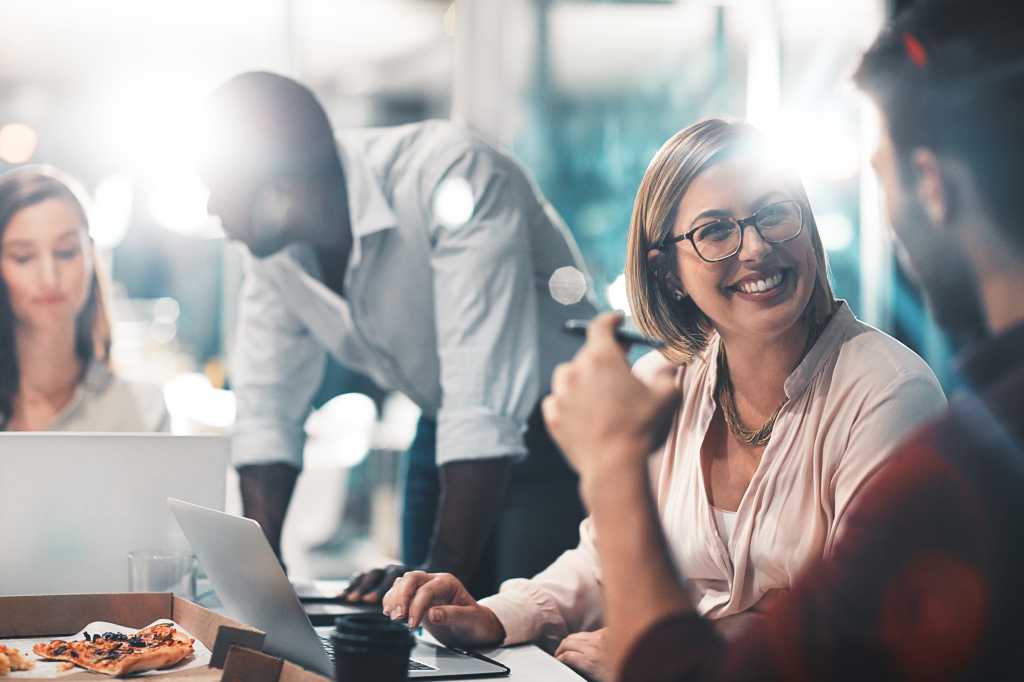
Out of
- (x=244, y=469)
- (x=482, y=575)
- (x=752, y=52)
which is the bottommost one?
(x=482, y=575)

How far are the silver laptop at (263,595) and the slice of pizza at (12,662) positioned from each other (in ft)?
0.75

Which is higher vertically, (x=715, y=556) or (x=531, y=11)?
(x=531, y=11)

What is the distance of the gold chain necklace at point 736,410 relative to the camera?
5.20ft

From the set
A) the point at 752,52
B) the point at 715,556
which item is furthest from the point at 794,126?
the point at 715,556

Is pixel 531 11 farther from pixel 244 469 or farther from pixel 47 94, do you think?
pixel 244 469

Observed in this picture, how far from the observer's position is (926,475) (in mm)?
740

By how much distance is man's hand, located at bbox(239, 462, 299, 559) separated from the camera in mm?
2322

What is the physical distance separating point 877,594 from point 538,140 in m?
3.83

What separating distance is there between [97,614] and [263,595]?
0.31m

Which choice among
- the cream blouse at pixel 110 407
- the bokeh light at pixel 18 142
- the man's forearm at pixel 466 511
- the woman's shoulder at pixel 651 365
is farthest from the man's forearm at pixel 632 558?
the bokeh light at pixel 18 142

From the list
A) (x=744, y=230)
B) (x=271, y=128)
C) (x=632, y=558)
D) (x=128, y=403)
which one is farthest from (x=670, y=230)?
(x=128, y=403)

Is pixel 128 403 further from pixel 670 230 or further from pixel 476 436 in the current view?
pixel 670 230

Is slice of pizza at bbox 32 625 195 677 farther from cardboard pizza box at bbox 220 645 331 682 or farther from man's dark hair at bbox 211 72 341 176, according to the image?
man's dark hair at bbox 211 72 341 176

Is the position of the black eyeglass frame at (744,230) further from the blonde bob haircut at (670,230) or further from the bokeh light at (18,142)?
the bokeh light at (18,142)
